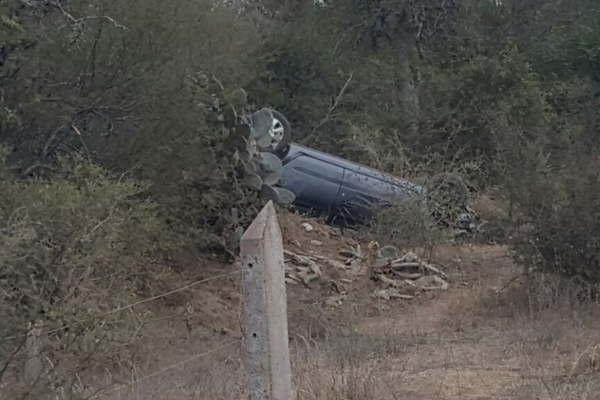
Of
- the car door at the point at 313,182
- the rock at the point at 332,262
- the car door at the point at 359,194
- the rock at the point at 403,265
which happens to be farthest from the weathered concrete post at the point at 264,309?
the car door at the point at 313,182

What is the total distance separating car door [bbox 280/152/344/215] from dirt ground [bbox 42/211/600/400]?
93 cm

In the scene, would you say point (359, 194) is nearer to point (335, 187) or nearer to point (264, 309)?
Answer: point (335, 187)

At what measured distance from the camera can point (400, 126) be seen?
26.0 meters

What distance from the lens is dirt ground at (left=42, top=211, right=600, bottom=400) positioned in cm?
671

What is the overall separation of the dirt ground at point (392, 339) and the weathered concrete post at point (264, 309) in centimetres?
114

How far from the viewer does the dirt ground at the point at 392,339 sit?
264 inches

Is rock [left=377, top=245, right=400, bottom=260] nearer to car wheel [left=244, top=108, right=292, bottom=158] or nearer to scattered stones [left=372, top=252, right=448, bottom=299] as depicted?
scattered stones [left=372, top=252, right=448, bottom=299]

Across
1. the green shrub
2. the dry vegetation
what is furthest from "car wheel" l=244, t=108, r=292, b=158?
the green shrub

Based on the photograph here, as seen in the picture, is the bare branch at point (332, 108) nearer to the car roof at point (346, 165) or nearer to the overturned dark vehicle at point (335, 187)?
the car roof at point (346, 165)

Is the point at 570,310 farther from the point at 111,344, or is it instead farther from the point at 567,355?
the point at 111,344

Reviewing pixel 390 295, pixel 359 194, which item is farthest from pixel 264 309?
pixel 359 194

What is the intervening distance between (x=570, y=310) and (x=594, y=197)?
1609 millimetres

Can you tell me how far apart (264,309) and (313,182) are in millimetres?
12738

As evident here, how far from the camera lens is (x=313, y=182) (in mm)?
17703
